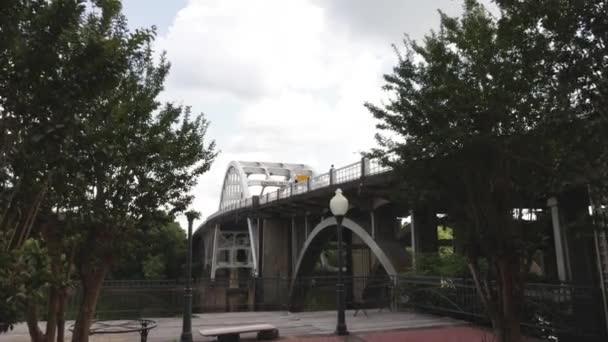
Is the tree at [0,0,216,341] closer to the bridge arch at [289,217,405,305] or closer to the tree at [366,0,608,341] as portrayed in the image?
the tree at [366,0,608,341]

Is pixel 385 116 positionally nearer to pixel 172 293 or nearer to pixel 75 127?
pixel 75 127

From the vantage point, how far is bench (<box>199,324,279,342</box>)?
835 centimetres

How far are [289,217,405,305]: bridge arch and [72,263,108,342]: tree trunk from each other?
39.3 feet

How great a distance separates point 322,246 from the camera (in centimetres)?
3020

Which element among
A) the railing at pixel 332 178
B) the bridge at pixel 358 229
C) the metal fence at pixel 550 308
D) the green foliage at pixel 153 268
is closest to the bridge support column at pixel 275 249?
the bridge at pixel 358 229

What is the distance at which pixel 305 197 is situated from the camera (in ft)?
84.9

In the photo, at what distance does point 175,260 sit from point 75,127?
63737mm

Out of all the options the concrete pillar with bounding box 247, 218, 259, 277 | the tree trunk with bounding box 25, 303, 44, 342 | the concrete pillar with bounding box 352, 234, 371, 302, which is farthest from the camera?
the concrete pillar with bounding box 247, 218, 259, 277

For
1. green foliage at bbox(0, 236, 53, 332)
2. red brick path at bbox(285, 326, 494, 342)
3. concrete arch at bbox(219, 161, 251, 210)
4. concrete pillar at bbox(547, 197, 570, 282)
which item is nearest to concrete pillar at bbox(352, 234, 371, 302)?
concrete pillar at bbox(547, 197, 570, 282)

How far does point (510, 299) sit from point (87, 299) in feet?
16.0

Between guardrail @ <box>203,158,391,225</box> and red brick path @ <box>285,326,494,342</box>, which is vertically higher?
guardrail @ <box>203,158,391,225</box>

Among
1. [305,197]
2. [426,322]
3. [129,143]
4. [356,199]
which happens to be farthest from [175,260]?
[129,143]

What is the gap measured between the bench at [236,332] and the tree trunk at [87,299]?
11.9 feet

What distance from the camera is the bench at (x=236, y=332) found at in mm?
8352
